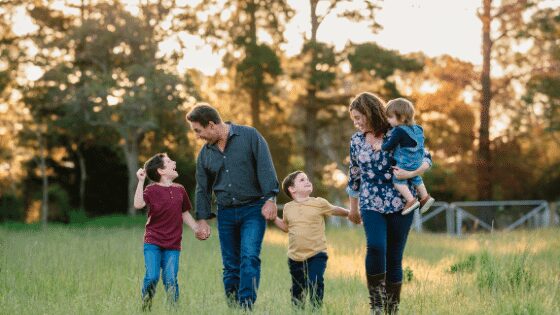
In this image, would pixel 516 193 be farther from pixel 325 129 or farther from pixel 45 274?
pixel 45 274

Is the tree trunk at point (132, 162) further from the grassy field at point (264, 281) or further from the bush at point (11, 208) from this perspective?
the grassy field at point (264, 281)

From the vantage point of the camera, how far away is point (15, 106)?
38.9m

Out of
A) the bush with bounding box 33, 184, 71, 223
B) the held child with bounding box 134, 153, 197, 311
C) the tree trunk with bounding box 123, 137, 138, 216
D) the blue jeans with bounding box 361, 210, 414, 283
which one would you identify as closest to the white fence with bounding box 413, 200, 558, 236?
the tree trunk with bounding box 123, 137, 138, 216

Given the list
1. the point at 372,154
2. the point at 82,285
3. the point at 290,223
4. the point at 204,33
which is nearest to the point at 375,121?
the point at 372,154

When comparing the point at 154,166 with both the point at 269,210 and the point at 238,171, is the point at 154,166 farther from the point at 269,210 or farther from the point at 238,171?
the point at 269,210

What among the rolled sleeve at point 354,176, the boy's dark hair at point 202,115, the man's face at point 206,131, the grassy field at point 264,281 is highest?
the boy's dark hair at point 202,115

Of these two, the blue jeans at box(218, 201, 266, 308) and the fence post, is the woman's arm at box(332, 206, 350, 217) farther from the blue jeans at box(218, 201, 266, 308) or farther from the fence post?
the fence post

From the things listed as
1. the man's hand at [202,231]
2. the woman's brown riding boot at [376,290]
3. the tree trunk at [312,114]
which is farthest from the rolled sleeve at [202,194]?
the tree trunk at [312,114]

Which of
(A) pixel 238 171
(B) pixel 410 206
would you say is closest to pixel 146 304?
(A) pixel 238 171

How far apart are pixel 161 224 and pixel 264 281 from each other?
10.7ft

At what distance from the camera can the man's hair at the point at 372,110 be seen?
6.70m

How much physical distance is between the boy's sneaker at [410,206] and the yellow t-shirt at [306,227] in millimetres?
977

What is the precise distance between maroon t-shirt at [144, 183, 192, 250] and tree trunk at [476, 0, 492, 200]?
70.9 feet

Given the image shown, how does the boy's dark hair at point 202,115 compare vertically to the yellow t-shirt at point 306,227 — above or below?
above
